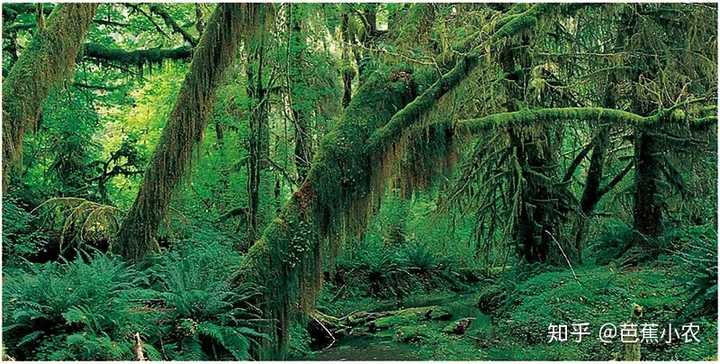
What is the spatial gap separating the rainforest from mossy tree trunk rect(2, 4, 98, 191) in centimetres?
2

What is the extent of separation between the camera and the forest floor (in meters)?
8.57

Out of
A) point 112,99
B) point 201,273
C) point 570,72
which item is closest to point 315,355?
point 201,273

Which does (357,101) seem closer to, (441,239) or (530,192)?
(530,192)

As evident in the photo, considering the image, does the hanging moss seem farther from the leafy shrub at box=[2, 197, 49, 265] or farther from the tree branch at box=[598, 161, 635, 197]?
the tree branch at box=[598, 161, 635, 197]

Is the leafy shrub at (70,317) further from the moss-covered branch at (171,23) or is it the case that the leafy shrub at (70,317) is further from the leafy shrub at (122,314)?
the moss-covered branch at (171,23)

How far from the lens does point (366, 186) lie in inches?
327

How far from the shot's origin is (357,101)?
859cm

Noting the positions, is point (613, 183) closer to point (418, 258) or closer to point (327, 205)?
point (418, 258)

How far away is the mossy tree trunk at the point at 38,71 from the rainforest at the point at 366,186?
24 mm

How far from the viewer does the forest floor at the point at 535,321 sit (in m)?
8.57

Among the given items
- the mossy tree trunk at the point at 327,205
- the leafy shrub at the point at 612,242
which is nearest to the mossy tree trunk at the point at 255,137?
the mossy tree trunk at the point at 327,205

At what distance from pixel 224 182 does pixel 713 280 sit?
32.4 feet

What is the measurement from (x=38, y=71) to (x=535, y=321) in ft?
23.3

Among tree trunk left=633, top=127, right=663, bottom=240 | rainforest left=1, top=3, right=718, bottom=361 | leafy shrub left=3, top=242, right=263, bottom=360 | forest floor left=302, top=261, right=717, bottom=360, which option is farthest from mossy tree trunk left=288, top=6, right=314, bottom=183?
tree trunk left=633, top=127, right=663, bottom=240
